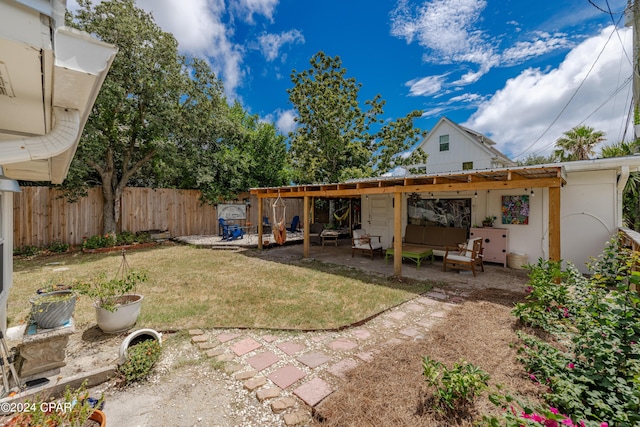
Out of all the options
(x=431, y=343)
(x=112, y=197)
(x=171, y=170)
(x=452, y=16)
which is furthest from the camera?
(x=171, y=170)

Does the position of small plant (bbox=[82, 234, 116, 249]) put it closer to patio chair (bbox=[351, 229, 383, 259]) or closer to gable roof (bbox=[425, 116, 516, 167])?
patio chair (bbox=[351, 229, 383, 259])

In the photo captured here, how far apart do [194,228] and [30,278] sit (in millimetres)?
6599

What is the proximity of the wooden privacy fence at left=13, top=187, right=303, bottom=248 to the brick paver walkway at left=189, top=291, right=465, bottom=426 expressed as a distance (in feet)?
30.2

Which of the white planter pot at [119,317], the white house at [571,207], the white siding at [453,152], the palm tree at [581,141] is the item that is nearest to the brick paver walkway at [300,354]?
the white planter pot at [119,317]

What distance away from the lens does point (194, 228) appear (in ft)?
41.0

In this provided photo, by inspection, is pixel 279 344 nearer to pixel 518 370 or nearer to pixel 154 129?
pixel 518 370

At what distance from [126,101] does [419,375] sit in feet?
37.6

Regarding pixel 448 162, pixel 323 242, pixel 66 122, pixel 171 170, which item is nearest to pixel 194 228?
pixel 171 170

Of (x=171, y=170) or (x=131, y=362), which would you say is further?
(x=171, y=170)

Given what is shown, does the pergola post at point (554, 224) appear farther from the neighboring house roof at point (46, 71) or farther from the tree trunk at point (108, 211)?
the tree trunk at point (108, 211)

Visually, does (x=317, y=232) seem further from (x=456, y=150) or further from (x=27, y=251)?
(x=456, y=150)

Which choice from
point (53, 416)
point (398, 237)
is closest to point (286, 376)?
point (53, 416)

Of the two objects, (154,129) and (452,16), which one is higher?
(452,16)

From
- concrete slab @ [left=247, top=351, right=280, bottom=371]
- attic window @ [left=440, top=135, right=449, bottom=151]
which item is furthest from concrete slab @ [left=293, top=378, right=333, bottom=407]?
attic window @ [left=440, top=135, right=449, bottom=151]
